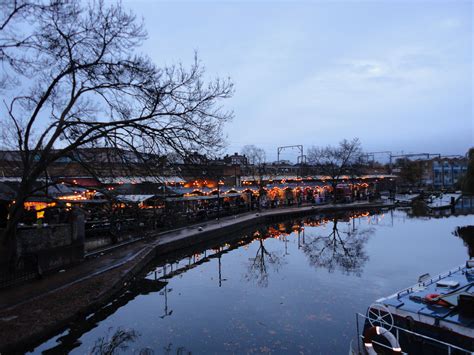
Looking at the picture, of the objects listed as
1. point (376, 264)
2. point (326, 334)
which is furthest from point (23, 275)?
point (376, 264)

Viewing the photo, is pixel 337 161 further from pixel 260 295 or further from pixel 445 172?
pixel 445 172

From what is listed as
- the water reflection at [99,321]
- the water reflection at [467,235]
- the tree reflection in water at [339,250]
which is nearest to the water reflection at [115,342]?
the water reflection at [99,321]

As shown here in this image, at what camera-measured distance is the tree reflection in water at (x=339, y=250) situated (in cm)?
2092

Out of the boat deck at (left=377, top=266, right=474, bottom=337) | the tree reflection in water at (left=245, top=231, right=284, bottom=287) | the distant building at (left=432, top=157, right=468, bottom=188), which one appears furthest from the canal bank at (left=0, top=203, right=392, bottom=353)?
the distant building at (left=432, top=157, right=468, bottom=188)

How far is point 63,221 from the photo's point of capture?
63.0ft

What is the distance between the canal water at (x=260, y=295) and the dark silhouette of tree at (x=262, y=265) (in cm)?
6

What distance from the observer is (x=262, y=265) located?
2153 centimetres

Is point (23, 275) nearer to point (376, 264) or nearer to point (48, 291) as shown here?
point (48, 291)

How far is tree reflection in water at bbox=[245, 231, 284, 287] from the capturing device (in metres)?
18.5

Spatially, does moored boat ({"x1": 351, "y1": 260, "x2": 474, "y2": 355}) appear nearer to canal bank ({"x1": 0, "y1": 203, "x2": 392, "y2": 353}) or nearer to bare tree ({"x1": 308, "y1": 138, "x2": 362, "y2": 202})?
canal bank ({"x1": 0, "y1": 203, "x2": 392, "y2": 353})

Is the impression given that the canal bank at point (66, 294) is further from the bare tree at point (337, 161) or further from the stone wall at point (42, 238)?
the bare tree at point (337, 161)

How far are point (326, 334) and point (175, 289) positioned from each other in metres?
7.76

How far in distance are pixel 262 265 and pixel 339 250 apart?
723 cm

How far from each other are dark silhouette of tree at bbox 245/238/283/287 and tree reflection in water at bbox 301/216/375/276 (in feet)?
7.11
